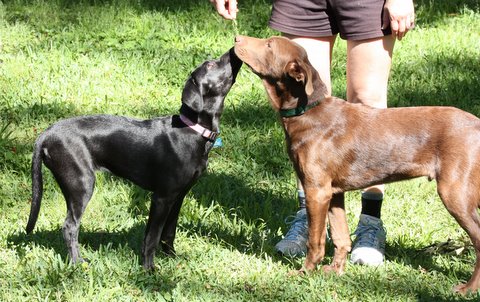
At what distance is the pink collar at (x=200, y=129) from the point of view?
16.2ft

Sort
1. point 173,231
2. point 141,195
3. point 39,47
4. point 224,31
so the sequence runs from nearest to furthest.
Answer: point 173,231 < point 141,195 < point 39,47 < point 224,31

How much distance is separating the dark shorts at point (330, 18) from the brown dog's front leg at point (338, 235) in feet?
3.34

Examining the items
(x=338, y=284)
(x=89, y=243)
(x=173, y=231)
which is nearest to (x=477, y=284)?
(x=338, y=284)

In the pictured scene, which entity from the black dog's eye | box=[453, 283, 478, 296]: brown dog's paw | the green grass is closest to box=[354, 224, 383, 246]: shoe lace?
the green grass

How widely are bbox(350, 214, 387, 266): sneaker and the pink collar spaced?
3.87ft

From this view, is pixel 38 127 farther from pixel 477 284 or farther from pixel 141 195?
pixel 477 284

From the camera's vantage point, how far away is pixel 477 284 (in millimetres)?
4742

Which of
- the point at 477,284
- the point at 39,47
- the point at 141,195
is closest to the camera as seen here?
the point at 477,284

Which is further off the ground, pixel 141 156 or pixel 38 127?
pixel 141 156

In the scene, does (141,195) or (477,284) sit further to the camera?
(141,195)

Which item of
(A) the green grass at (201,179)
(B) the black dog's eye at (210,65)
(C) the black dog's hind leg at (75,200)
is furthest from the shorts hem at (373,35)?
(C) the black dog's hind leg at (75,200)

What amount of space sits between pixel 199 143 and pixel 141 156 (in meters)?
0.35

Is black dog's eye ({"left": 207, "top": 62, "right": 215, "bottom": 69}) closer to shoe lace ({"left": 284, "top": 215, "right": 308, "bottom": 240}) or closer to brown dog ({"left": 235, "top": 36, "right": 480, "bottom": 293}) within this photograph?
brown dog ({"left": 235, "top": 36, "right": 480, "bottom": 293})

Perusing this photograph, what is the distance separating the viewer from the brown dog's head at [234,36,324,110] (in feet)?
16.2
